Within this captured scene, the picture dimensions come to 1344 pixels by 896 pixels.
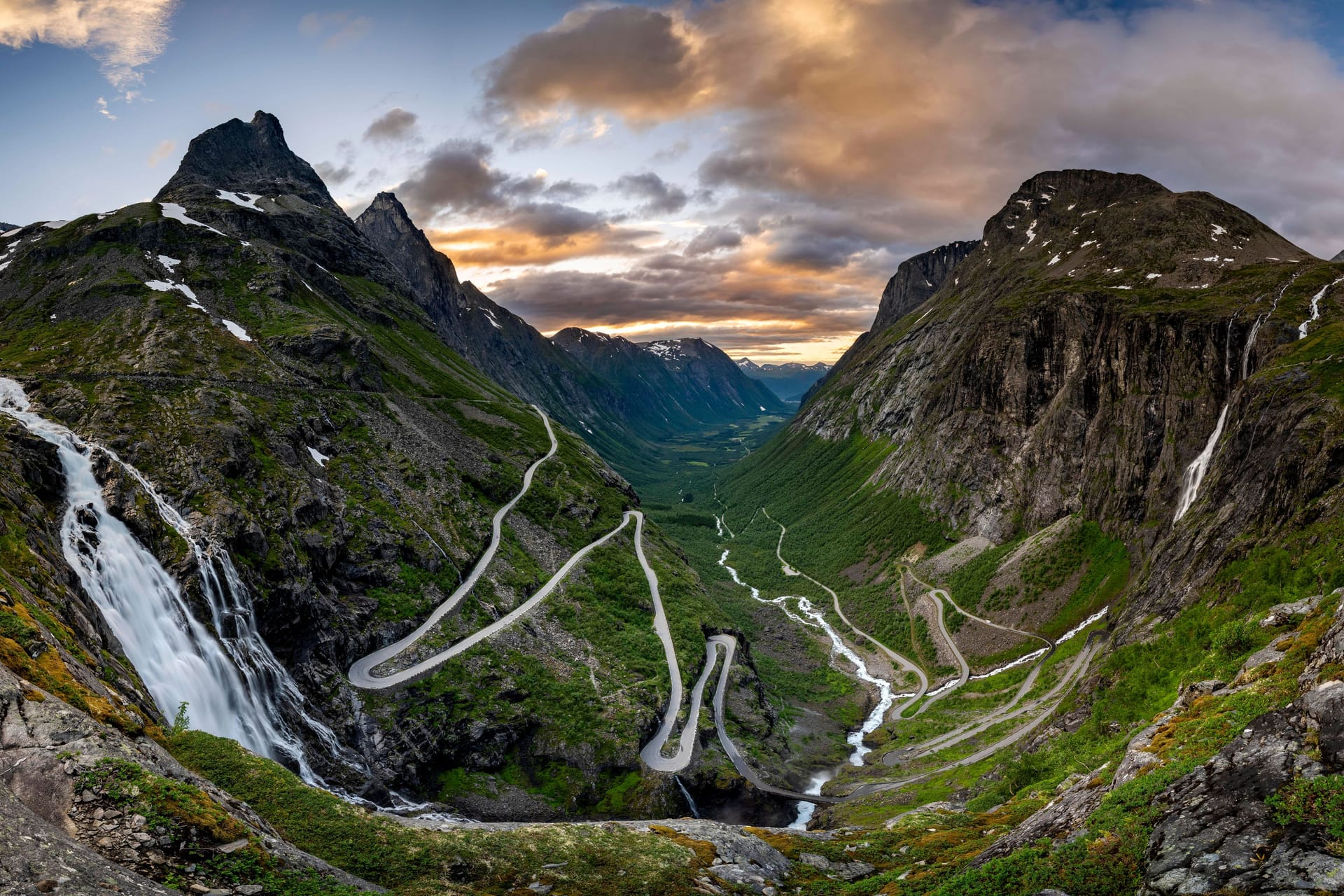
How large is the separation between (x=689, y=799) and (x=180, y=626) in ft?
158

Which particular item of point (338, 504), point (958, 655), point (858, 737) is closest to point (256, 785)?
point (338, 504)

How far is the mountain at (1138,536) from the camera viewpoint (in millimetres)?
17875

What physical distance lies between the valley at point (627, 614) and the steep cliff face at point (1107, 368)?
0.86 metres

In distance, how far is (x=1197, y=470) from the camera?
8250cm

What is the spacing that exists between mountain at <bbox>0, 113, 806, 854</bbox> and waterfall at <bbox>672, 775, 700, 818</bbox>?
73 cm

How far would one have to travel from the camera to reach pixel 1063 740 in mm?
46125

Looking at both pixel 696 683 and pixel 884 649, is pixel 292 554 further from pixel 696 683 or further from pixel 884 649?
pixel 884 649

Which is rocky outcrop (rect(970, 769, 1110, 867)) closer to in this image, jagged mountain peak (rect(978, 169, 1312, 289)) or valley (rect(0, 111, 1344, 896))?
valley (rect(0, 111, 1344, 896))

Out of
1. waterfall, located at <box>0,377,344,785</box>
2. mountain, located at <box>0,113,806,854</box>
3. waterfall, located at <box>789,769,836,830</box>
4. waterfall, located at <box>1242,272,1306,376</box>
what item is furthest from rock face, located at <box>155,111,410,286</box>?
waterfall, located at <box>1242,272,1306,376</box>

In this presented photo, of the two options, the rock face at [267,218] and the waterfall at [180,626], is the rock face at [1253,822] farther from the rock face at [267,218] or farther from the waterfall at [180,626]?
the rock face at [267,218]

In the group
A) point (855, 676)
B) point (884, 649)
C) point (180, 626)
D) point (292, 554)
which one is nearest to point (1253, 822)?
point (180, 626)

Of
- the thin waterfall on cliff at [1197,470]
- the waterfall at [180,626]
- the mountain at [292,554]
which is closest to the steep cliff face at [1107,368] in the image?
the thin waterfall on cliff at [1197,470]

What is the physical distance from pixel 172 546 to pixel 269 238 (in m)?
132

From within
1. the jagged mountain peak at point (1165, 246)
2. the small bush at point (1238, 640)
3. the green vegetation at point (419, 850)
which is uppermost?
the jagged mountain peak at point (1165, 246)
